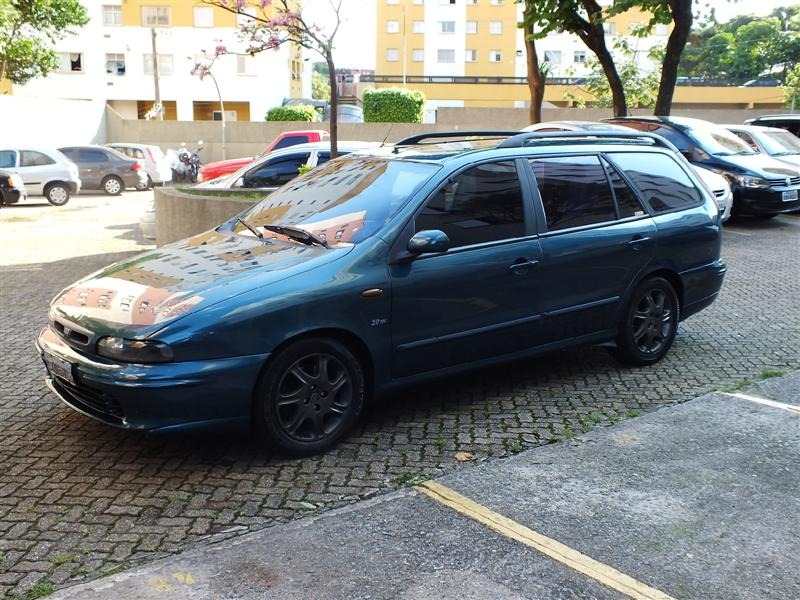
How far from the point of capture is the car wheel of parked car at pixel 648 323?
610cm

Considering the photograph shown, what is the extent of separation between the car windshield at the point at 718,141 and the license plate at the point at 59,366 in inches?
480

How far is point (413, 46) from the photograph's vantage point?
68.7m

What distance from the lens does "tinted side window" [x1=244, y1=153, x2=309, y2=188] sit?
46.2 feet

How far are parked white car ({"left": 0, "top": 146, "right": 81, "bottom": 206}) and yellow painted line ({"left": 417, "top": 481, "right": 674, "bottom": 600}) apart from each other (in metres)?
20.2

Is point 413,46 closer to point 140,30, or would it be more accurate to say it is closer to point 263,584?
point 140,30

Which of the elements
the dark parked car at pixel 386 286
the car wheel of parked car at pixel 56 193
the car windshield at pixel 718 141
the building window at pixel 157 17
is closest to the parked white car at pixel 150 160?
the car wheel of parked car at pixel 56 193

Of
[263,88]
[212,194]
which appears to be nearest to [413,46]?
[263,88]

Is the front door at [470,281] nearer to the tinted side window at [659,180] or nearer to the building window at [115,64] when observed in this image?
the tinted side window at [659,180]

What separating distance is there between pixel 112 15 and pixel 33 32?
57.5 feet

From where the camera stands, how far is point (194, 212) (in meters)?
10.6

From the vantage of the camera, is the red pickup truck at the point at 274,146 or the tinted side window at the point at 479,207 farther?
the red pickup truck at the point at 274,146

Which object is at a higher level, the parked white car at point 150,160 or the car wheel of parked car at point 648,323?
the parked white car at point 150,160

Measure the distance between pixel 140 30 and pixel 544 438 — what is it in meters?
54.6

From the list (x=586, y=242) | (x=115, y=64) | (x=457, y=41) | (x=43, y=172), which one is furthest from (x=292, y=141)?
(x=457, y=41)
